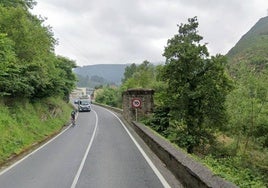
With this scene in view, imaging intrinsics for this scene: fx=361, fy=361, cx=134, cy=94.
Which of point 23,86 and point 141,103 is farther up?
point 23,86

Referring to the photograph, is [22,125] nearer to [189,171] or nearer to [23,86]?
[23,86]

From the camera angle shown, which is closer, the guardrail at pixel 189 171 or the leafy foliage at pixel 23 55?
the guardrail at pixel 189 171

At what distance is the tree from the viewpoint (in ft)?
74.2

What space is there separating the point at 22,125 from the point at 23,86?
3.43m

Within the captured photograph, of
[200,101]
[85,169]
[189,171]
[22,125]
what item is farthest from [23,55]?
[189,171]

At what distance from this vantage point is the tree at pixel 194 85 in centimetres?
2262

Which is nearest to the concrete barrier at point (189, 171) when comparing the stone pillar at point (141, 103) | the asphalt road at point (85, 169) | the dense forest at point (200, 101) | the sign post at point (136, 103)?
the asphalt road at point (85, 169)

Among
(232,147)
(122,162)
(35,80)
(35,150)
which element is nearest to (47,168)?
(122,162)

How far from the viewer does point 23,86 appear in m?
24.6

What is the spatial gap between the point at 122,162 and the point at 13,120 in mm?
9970

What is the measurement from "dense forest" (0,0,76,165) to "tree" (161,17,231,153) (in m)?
9.22

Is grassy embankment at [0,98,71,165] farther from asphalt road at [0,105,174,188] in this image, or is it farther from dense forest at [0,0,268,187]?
asphalt road at [0,105,174,188]

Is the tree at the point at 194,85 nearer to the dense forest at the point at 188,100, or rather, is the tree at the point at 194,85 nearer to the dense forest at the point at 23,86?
the dense forest at the point at 188,100

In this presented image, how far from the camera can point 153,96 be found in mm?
33938
